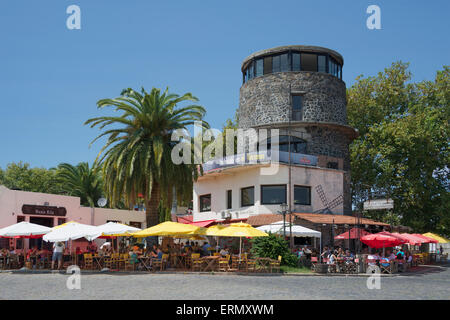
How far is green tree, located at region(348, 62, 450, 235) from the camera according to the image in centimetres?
4125

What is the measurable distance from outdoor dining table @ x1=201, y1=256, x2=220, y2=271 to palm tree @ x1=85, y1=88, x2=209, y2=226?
5315 millimetres

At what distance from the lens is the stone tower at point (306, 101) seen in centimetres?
3775

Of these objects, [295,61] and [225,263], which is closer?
[225,263]

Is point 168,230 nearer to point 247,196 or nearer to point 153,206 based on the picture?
point 153,206

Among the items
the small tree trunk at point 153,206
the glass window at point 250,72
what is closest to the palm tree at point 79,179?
the glass window at point 250,72

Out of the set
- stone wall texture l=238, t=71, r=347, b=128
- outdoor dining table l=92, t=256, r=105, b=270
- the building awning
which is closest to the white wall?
the building awning

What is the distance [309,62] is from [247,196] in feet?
38.9

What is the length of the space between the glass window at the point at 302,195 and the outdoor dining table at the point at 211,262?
1103cm

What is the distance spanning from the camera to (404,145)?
136 ft

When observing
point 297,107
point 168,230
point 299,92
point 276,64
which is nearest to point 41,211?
point 168,230

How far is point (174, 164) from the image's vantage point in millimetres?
27719

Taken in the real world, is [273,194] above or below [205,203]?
above

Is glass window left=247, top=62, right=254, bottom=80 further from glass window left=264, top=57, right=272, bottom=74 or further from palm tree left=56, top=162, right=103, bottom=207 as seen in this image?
palm tree left=56, top=162, right=103, bottom=207
